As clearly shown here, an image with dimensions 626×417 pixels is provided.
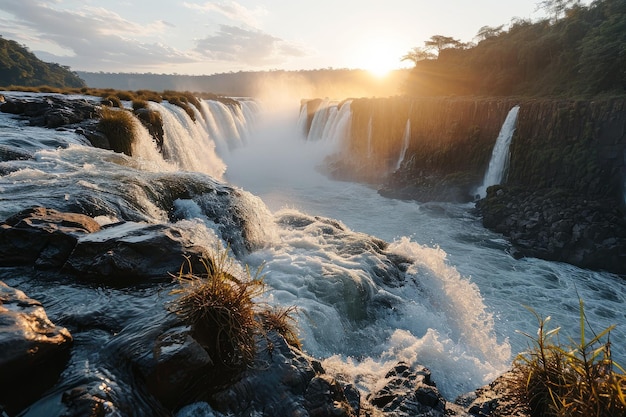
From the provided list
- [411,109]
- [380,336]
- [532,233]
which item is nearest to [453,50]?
[411,109]

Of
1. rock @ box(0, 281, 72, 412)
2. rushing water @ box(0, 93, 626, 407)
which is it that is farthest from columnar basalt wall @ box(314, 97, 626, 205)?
rock @ box(0, 281, 72, 412)

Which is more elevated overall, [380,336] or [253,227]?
[253,227]

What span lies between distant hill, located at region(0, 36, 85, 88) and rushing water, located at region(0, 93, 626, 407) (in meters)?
43.5

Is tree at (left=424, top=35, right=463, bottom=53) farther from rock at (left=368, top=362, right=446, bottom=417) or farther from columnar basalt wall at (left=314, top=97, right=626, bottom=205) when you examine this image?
rock at (left=368, top=362, right=446, bottom=417)

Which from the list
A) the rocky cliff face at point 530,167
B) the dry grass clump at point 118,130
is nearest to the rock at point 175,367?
the dry grass clump at point 118,130

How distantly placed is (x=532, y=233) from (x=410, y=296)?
9717 mm

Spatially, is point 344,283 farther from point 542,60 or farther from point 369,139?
point 542,60

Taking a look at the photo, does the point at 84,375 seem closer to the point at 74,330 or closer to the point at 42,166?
the point at 74,330

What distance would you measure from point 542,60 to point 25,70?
5669 centimetres

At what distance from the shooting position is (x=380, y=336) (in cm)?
638

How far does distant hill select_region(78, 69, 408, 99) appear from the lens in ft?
310

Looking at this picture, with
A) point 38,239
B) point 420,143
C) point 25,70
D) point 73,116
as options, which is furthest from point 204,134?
point 25,70

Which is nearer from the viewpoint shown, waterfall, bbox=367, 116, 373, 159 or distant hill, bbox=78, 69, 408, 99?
waterfall, bbox=367, 116, 373, 159

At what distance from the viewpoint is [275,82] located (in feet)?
397
